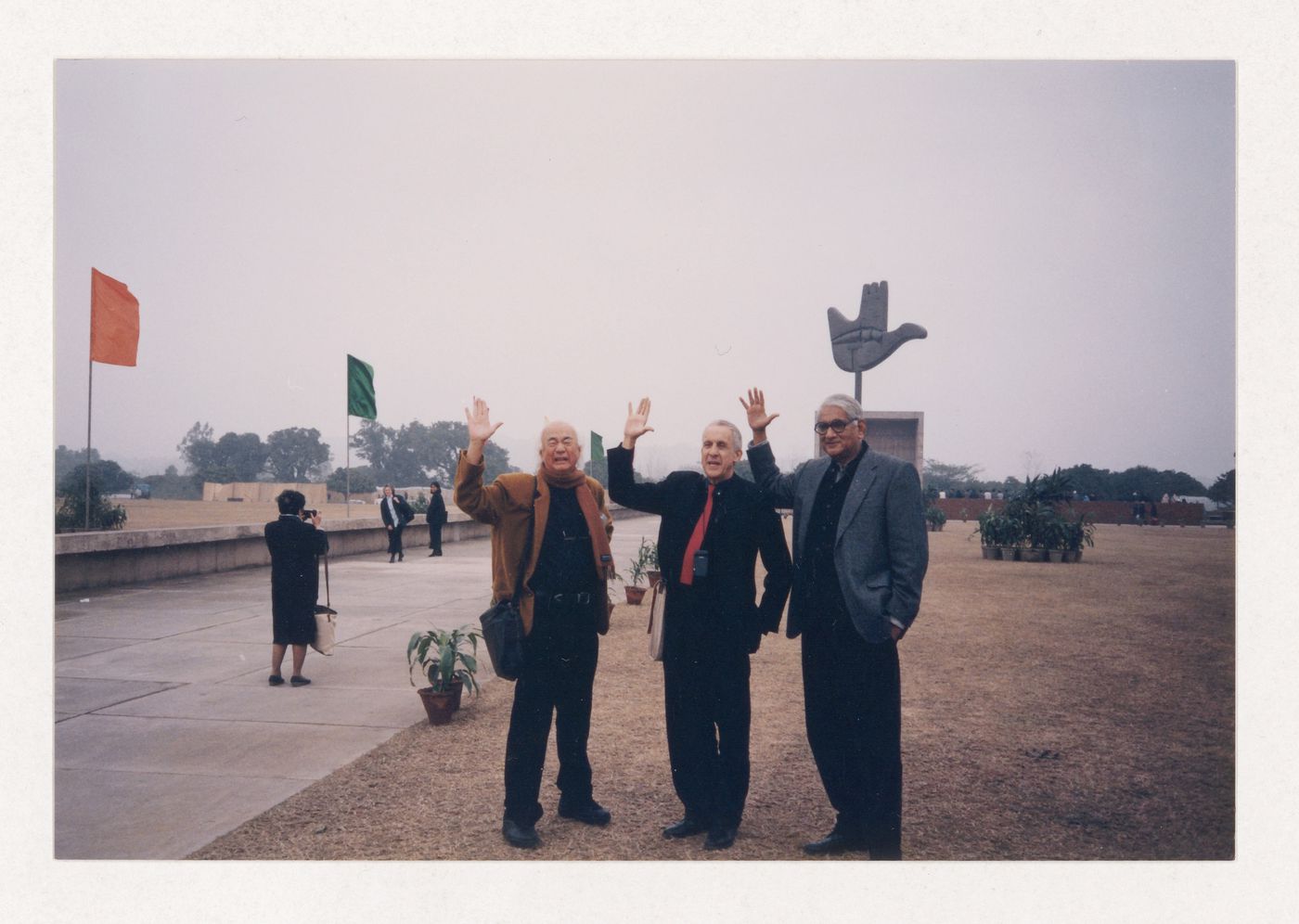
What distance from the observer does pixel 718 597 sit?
364cm

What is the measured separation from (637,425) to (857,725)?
1.43 meters

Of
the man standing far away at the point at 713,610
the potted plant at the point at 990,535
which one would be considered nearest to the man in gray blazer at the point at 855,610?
the man standing far away at the point at 713,610

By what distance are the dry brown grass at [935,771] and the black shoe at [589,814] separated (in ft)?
0.16

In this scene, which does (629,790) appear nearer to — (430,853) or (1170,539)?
(430,853)

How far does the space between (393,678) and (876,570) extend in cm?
434

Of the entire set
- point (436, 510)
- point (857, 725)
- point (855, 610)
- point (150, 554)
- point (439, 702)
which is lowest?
point (439, 702)

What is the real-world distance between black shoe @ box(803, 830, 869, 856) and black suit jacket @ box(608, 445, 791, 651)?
0.79m

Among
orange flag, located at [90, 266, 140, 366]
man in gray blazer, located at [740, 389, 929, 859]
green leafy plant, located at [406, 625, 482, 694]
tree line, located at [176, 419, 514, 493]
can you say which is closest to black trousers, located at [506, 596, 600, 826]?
man in gray blazer, located at [740, 389, 929, 859]

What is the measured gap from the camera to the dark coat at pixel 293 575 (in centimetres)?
638

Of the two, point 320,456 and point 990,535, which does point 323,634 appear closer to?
point 990,535

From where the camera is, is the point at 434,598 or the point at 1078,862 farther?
the point at 434,598

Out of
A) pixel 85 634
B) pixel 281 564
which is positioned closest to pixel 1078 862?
pixel 281 564

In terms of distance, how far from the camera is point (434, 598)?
11492 millimetres

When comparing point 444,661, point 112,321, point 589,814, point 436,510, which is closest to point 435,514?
point 436,510
